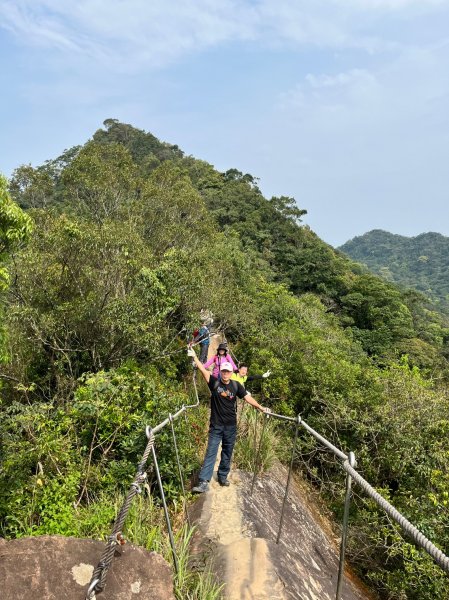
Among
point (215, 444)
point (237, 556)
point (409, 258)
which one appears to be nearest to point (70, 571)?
point (237, 556)

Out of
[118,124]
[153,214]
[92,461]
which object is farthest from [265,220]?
[118,124]

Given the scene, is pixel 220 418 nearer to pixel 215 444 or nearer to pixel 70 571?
pixel 215 444

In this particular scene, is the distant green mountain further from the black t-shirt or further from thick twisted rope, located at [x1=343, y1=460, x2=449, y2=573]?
thick twisted rope, located at [x1=343, y1=460, x2=449, y2=573]

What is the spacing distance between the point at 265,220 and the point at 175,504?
40.9 m

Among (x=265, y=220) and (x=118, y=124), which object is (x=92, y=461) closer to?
(x=265, y=220)

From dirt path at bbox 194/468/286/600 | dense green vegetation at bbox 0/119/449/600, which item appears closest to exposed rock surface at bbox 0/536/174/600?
dirt path at bbox 194/468/286/600

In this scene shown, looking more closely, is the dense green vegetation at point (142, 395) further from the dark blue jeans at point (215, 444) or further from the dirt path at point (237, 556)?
the dirt path at point (237, 556)

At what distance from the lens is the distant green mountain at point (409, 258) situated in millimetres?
121562

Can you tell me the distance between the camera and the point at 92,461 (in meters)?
5.99

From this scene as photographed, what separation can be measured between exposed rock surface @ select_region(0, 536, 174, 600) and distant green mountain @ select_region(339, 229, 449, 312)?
105758mm

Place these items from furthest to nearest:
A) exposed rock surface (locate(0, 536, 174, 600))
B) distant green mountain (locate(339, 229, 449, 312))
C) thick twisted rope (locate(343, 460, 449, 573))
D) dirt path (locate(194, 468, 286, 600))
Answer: distant green mountain (locate(339, 229, 449, 312)), dirt path (locate(194, 468, 286, 600)), exposed rock surface (locate(0, 536, 174, 600)), thick twisted rope (locate(343, 460, 449, 573))

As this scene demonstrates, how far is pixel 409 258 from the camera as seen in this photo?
15162 cm

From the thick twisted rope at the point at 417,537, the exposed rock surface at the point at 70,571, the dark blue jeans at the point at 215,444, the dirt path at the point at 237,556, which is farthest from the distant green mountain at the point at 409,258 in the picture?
the thick twisted rope at the point at 417,537

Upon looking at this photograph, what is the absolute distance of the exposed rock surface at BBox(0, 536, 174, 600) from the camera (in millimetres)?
2508
